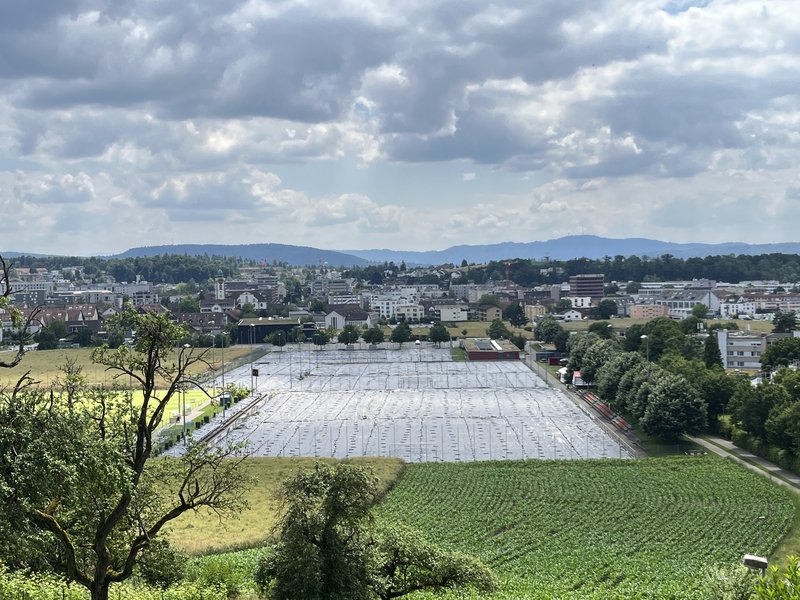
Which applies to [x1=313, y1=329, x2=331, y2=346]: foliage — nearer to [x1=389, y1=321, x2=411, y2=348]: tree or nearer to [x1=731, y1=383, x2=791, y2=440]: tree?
[x1=389, y1=321, x2=411, y2=348]: tree

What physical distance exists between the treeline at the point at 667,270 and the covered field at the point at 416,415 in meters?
96.5

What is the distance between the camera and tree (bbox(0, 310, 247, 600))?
370 inches

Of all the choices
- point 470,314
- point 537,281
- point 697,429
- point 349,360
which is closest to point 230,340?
point 349,360

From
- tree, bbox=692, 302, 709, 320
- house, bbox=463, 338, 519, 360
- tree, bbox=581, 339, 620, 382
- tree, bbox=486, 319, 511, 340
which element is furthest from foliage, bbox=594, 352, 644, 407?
tree, bbox=692, 302, 709, 320

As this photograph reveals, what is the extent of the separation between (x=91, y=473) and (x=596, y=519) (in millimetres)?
18094

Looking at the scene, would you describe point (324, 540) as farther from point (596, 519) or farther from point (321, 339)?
point (321, 339)

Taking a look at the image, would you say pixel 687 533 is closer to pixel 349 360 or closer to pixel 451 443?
pixel 451 443

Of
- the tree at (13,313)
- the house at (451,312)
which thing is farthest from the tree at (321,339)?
the tree at (13,313)

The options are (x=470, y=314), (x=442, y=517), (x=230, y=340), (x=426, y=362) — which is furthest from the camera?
(x=470, y=314)

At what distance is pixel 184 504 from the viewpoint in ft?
38.0

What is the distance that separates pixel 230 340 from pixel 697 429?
53538 mm

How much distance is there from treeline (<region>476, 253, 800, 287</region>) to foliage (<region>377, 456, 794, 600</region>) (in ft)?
420

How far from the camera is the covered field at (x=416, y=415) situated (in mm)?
35500

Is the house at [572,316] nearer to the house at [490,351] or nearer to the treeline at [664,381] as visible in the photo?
the house at [490,351]
